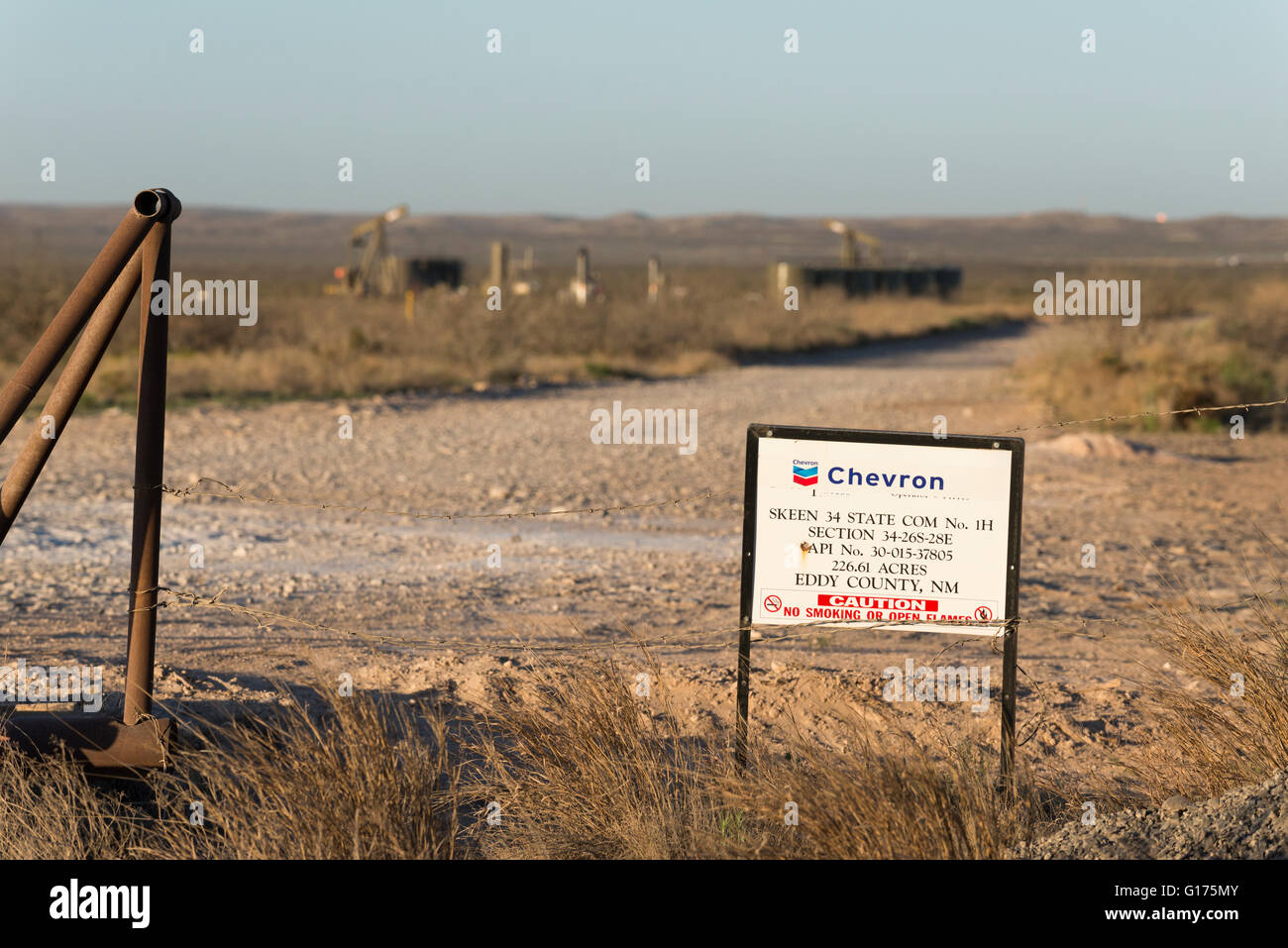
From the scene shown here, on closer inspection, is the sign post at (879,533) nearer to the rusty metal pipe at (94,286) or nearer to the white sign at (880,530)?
the white sign at (880,530)

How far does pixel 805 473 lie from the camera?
14.1ft

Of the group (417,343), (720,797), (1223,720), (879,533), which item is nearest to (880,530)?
(879,533)

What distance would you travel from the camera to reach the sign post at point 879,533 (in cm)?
425

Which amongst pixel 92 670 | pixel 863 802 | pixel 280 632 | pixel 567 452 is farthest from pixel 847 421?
pixel 863 802

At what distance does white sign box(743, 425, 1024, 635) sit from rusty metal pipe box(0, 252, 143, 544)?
2070 mm

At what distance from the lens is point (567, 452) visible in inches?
519

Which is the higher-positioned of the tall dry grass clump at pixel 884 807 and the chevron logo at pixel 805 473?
the chevron logo at pixel 805 473

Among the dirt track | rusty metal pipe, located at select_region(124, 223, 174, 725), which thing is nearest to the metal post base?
rusty metal pipe, located at select_region(124, 223, 174, 725)

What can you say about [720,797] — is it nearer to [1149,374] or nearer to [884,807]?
[884,807]

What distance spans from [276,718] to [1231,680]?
339 cm

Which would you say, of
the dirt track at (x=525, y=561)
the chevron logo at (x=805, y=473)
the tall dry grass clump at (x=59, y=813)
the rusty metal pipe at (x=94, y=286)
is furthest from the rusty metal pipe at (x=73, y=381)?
the chevron logo at (x=805, y=473)

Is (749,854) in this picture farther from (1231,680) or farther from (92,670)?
(92,670)

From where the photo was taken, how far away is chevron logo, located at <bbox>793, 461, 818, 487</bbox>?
429 cm

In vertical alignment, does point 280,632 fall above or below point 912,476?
below
